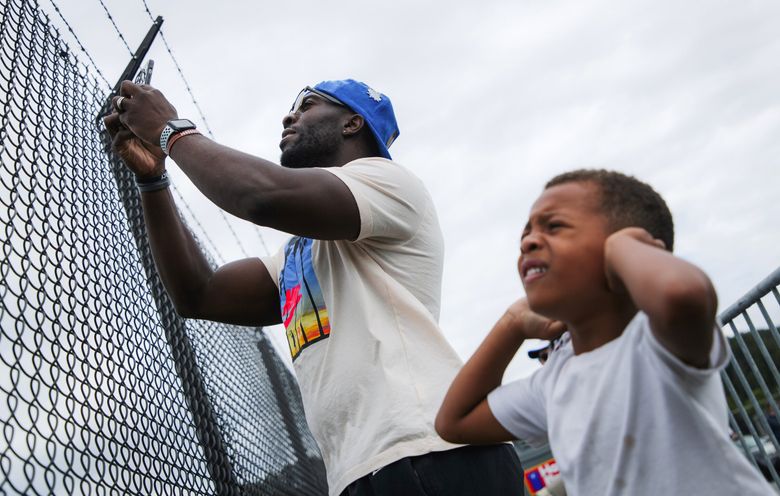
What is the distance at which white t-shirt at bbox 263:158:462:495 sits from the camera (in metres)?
1.97

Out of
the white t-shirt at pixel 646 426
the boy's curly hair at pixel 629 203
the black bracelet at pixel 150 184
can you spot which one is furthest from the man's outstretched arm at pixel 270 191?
the white t-shirt at pixel 646 426

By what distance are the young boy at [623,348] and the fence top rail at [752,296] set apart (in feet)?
7.08

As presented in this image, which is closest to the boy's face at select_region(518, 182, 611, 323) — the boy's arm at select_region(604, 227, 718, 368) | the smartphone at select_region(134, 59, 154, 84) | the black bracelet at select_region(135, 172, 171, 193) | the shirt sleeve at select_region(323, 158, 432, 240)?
the boy's arm at select_region(604, 227, 718, 368)

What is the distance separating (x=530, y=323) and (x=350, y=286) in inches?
29.5

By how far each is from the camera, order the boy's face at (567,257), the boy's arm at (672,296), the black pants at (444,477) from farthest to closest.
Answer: the black pants at (444,477) < the boy's face at (567,257) < the boy's arm at (672,296)

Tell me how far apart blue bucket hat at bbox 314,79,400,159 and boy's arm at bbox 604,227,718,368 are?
1671 mm

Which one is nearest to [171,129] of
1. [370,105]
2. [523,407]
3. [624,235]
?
[370,105]

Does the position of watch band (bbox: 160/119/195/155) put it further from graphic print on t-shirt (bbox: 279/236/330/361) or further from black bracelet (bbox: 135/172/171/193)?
graphic print on t-shirt (bbox: 279/236/330/361)

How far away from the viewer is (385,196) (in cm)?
226

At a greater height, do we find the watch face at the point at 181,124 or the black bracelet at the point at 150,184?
the black bracelet at the point at 150,184

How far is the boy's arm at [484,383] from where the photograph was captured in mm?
1645

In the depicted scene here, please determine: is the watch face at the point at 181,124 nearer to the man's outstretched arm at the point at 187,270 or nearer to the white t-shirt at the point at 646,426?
the man's outstretched arm at the point at 187,270

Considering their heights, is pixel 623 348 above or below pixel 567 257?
below

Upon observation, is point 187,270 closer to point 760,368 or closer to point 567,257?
point 567,257
